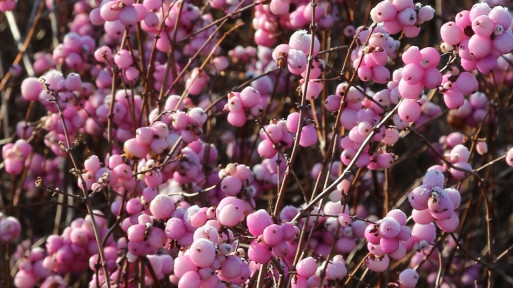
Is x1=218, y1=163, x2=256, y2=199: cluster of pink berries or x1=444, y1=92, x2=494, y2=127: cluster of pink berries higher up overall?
x1=218, y1=163, x2=256, y2=199: cluster of pink berries

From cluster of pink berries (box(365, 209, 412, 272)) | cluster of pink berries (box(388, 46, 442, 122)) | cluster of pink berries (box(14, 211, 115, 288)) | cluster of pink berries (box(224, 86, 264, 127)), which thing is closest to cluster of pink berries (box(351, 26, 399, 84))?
cluster of pink berries (box(388, 46, 442, 122))

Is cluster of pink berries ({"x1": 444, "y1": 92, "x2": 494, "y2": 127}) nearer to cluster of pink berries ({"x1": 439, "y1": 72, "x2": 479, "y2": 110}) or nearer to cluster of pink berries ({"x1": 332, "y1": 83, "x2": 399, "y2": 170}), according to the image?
cluster of pink berries ({"x1": 332, "y1": 83, "x2": 399, "y2": 170})

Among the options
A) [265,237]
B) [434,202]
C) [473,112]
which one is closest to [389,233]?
[434,202]

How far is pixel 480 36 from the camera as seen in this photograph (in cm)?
183

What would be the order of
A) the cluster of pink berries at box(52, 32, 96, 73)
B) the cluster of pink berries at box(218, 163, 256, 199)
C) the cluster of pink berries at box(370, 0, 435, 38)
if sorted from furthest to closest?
the cluster of pink berries at box(52, 32, 96, 73), the cluster of pink berries at box(218, 163, 256, 199), the cluster of pink berries at box(370, 0, 435, 38)

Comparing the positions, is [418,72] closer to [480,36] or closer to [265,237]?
[480,36]

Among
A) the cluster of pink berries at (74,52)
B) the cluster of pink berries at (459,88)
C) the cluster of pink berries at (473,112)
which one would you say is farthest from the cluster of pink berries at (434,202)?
the cluster of pink berries at (74,52)

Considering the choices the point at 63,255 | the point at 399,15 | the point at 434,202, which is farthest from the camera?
the point at 63,255

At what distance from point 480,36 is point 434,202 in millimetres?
405

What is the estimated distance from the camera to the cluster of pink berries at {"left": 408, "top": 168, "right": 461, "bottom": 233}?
6.15 ft

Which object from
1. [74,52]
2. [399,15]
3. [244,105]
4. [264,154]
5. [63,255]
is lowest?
[63,255]

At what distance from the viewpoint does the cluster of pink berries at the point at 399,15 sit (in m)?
1.98

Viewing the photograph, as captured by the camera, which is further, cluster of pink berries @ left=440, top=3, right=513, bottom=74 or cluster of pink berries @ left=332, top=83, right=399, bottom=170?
cluster of pink berries @ left=332, top=83, right=399, bottom=170

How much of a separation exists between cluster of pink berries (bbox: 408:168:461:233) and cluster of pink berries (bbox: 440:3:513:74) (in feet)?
0.98
